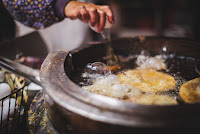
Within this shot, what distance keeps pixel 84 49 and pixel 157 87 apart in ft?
3.65

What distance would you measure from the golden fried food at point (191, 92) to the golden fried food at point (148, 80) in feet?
0.54

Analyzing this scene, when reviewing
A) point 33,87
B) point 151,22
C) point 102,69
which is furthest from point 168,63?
point 151,22

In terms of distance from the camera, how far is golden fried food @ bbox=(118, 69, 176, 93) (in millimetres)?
1864

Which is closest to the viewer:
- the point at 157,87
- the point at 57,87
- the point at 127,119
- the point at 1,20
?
the point at 127,119

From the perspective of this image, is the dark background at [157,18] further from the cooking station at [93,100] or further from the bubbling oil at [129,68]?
the bubbling oil at [129,68]

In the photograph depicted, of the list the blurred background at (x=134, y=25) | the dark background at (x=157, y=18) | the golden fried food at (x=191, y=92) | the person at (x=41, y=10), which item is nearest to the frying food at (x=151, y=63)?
the golden fried food at (x=191, y=92)

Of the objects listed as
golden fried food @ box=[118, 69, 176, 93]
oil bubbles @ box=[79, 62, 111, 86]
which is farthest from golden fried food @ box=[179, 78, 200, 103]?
oil bubbles @ box=[79, 62, 111, 86]

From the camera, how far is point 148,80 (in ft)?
6.75

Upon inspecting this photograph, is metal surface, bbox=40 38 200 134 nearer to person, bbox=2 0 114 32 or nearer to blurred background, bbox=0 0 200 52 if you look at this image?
person, bbox=2 0 114 32

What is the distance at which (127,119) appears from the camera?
1.09m

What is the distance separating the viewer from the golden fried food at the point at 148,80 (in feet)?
6.12

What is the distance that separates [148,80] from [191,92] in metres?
0.51

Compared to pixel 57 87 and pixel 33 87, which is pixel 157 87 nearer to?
pixel 57 87

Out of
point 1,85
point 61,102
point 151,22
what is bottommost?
point 151,22
